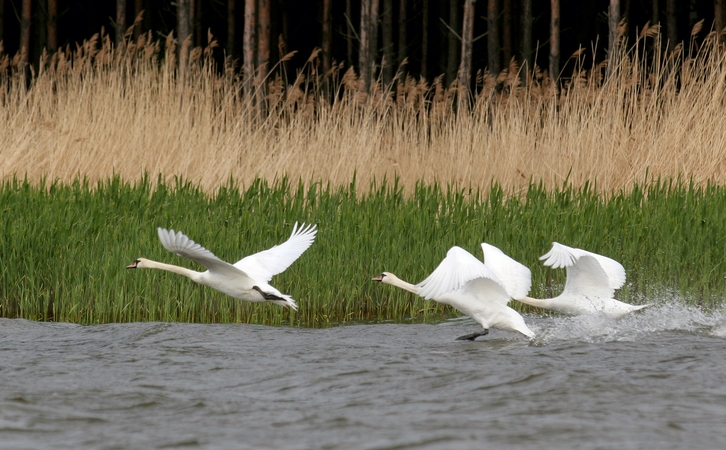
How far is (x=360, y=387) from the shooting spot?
5188 mm

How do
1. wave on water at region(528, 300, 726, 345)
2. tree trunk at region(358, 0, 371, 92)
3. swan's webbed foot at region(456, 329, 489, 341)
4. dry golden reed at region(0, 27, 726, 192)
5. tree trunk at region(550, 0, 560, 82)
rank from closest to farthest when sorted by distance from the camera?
1. wave on water at region(528, 300, 726, 345)
2. swan's webbed foot at region(456, 329, 489, 341)
3. dry golden reed at region(0, 27, 726, 192)
4. tree trunk at region(358, 0, 371, 92)
5. tree trunk at region(550, 0, 560, 82)

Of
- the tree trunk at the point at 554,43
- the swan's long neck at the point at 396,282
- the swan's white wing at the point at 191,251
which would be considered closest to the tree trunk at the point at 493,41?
A: the tree trunk at the point at 554,43

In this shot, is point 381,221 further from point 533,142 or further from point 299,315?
point 533,142

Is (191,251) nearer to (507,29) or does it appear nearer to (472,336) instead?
(472,336)

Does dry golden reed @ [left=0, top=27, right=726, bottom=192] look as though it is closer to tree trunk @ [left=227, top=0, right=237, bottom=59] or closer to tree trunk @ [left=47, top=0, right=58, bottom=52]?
tree trunk @ [left=47, top=0, right=58, bottom=52]

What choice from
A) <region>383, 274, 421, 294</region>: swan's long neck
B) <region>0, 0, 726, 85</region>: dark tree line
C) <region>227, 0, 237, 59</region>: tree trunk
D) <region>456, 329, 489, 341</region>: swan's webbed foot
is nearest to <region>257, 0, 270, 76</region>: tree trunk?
<region>0, 0, 726, 85</region>: dark tree line

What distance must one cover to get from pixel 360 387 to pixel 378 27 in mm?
20217

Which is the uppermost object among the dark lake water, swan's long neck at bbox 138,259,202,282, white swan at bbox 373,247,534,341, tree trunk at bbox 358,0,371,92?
tree trunk at bbox 358,0,371,92

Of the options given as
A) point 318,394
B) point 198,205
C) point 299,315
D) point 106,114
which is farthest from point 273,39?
point 318,394

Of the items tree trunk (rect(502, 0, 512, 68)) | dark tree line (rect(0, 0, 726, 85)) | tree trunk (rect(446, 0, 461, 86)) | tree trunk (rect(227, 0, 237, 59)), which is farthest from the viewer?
tree trunk (rect(227, 0, 237, 59))

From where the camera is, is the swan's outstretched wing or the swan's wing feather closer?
the swan's wing feather

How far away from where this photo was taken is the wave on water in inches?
257

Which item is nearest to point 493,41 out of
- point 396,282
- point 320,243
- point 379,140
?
point 379,140

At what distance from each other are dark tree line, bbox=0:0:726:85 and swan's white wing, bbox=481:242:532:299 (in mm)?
6926
